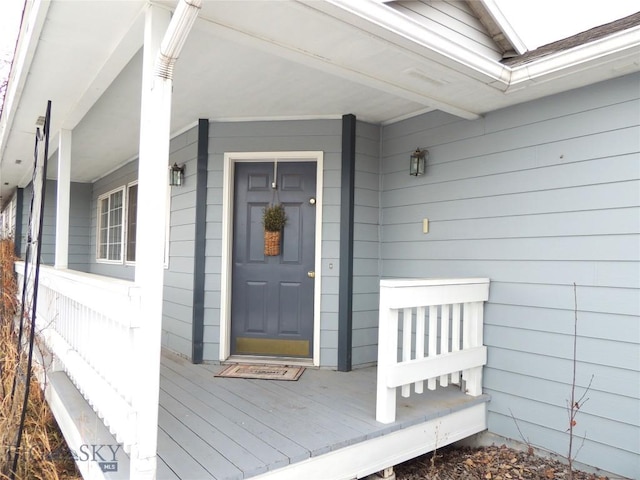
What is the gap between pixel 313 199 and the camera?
382 centimetres

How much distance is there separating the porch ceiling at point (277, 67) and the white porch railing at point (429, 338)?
1.23m

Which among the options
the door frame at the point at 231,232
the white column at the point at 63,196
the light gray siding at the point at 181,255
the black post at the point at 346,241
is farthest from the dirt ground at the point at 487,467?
the white column at the point at 63,196

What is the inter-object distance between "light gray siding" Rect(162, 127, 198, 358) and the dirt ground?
7.31 feet

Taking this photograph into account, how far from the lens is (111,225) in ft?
22.5

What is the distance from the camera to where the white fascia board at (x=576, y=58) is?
214 cm

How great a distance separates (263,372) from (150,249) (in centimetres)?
201

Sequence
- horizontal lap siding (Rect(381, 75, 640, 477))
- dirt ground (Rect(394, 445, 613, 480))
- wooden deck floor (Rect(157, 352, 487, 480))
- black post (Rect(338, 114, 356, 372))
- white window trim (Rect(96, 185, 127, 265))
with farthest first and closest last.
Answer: white window trim (Rect(96, 185, 127, 265)) → black post (Rect(338, 114, 356, 372)) → dirt ground (Rect(394, 445, 613, 480)) → horizontal lap siding (Rect(381, 75, 640, 477)) → wooden deck floor (Rect(157, 352, 487, 480))

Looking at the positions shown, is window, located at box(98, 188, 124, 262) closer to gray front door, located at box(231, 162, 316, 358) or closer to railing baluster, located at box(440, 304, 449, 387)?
gray front door, located at box(231, 162, 316, 358)

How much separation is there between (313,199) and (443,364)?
5.92 feet

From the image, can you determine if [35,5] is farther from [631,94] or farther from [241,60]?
[631,94]

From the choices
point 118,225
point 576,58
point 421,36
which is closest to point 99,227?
point 118,225

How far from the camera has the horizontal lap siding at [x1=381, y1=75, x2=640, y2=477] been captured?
2393 millimetres

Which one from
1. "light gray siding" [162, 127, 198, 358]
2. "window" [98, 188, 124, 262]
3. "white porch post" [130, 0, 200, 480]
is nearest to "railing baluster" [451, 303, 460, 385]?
"white porch post" [130, 0, 200, 480]

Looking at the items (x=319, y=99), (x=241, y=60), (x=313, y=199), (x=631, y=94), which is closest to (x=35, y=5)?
(x=241, y=60)
